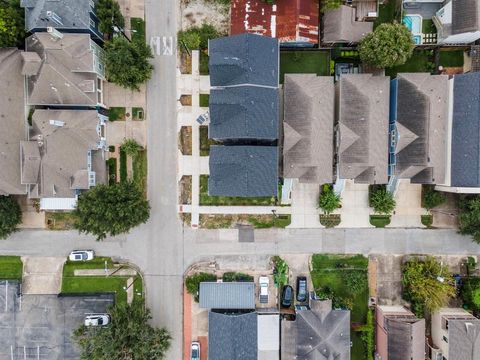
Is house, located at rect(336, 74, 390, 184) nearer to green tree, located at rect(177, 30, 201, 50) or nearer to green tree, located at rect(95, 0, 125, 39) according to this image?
green tree, located at rect(177, 30, 201, 50)

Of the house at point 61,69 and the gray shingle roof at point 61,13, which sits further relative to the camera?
the house at point 61,69

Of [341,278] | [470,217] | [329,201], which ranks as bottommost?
[341,278]

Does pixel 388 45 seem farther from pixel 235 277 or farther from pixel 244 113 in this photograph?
pixel 235 277

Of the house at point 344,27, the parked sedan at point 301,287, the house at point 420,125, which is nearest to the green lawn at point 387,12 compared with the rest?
the house at point 344,27

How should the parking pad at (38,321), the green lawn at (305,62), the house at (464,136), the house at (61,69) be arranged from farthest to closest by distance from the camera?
1. the parking pad at (38,321)
2. the green lawn at (305,62)
3. the house at (61,69)
4. the house at (464,136)

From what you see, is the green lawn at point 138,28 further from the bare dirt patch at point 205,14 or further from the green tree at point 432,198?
the green tree at point 432,198

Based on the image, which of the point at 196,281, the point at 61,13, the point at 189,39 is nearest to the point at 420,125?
the point at 189,39

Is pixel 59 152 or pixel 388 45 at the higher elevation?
Answer: pixel 388 45
